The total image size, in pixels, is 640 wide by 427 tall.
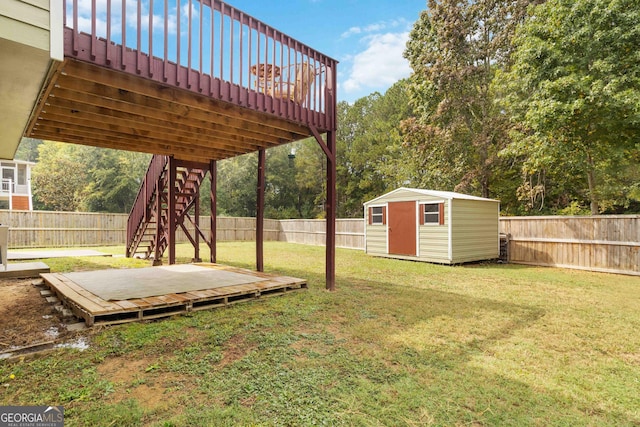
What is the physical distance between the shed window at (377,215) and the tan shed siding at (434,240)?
147cm

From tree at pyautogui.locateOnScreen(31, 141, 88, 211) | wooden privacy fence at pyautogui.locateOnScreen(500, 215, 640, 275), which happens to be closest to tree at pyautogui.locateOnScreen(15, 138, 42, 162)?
tree at pyautogui.locateOnScreen(31, 141, 88, 211)

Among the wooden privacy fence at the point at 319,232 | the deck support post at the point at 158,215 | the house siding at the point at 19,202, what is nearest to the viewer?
the deck support post at the point at 158,215

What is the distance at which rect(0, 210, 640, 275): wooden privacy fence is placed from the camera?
750 centimetres

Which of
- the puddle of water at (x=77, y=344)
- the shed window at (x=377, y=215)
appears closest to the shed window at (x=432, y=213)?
the shed window at (x=377, y=215)

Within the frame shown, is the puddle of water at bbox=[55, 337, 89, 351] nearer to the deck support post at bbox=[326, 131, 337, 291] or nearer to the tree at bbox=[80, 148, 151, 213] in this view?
the deck support post at bbox=[326, 131, 337, 291]

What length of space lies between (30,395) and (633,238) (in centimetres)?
1048

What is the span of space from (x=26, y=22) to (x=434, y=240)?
898 cm

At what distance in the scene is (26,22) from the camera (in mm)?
2062

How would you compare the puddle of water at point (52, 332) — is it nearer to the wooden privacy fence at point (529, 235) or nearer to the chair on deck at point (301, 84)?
the chair on deck at point (301, 84)

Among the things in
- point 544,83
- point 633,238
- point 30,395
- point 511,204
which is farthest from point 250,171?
point 30,395

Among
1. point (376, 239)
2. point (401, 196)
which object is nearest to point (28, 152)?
point (376, 239)

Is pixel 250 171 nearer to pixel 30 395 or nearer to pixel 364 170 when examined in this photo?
pixel 364 170

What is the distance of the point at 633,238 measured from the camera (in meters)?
7.28

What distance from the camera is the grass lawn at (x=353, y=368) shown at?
78.4 inches
